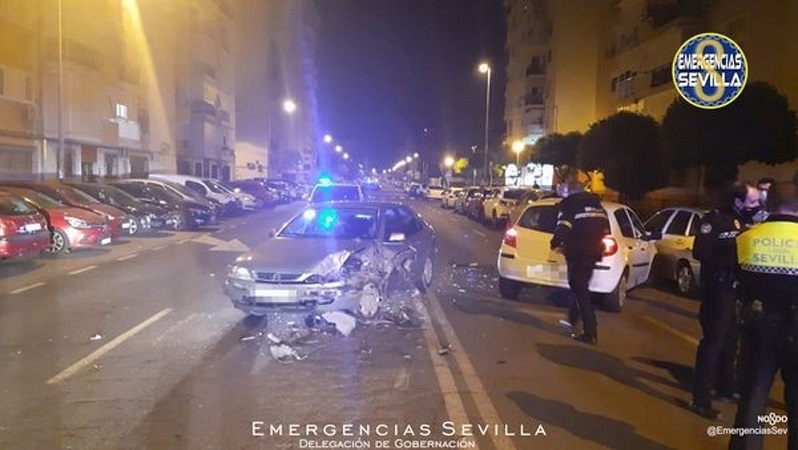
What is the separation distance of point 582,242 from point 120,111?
38.6 m

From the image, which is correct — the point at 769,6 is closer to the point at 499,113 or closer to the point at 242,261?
the point at 242,261

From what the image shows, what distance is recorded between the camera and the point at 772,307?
4633 millimetres

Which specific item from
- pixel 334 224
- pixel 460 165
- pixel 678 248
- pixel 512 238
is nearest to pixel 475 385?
pixel 334 224

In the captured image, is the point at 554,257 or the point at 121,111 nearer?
the point at 554,257

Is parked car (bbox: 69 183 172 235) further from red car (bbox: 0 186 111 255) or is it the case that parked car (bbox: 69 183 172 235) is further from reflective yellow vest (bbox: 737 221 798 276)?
reflective yellow vest (bbox: 737 221 798 276)

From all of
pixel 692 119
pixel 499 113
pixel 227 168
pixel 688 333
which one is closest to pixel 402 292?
pixel 688 333

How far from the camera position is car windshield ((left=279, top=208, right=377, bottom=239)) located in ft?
34.6

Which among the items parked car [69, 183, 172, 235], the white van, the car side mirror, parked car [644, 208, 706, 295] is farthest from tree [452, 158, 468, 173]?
the car side mirror

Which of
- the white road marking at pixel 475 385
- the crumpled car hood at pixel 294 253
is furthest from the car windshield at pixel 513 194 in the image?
the crumpled car hood at pixel 294 253

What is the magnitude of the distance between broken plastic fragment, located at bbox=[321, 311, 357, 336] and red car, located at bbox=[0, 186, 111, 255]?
9.90 m

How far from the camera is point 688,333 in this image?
979cm

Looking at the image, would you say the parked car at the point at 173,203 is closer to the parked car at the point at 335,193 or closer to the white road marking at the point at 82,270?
the parked car at the point at 335,193

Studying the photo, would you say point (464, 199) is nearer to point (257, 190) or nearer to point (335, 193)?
point (257, 190)

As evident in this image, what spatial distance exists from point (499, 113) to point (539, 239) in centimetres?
8223
